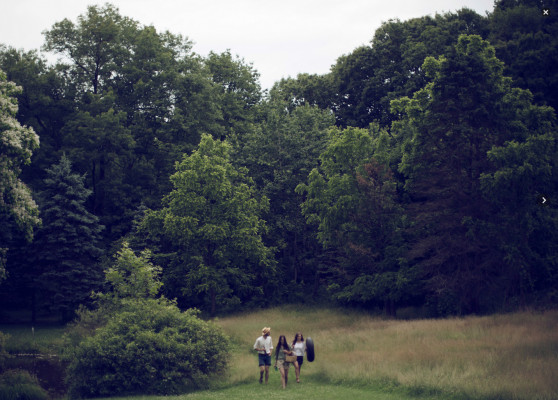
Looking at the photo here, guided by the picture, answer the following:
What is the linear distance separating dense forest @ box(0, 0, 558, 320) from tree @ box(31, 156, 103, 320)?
159 mm

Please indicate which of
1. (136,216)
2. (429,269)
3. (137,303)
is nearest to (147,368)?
(137,303)

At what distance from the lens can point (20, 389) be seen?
21625 mm

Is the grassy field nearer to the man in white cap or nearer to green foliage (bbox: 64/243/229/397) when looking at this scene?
the man in white cap

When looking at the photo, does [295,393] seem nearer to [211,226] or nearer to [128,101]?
[211,226]

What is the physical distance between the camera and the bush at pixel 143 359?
19.8 metres

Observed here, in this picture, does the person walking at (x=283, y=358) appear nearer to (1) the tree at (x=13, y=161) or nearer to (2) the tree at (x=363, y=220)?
(1) the tree at (x=13, y=161)

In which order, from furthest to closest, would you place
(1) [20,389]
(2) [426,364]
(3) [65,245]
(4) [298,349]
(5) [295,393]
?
(3) [65,245], (1) [20,389], (4) [298,349], (2) [426,364], (5) [295,393]

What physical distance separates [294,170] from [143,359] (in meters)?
27.7

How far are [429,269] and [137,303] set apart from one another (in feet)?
57.0

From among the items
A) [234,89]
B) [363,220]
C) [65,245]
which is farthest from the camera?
[234,89]

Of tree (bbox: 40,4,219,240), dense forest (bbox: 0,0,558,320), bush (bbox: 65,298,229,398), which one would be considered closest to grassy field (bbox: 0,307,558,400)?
bush (bbox: 65,298,229,398)

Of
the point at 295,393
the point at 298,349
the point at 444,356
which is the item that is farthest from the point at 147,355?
the point at 444,356

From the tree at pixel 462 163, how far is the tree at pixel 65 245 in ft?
77.9

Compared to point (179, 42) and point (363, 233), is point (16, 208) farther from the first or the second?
point (179, 42)
